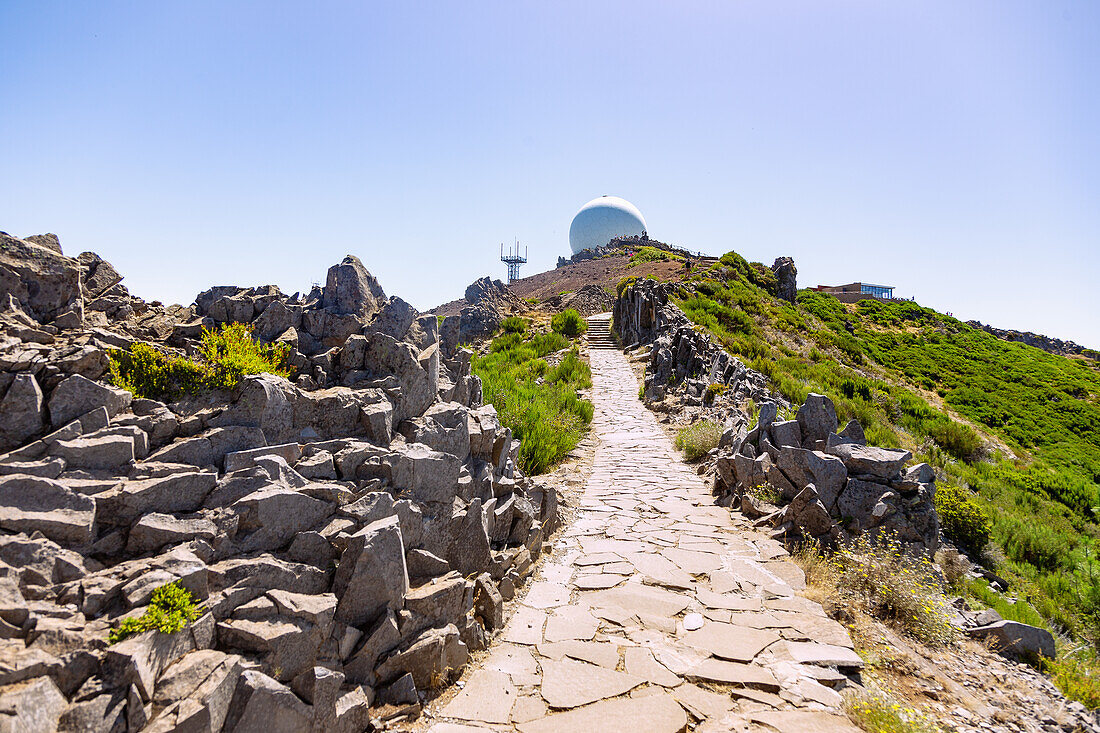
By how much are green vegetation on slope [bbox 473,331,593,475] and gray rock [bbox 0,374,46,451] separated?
17.6 feet

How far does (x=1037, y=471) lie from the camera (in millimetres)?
12875

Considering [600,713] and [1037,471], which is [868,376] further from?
[600,713]

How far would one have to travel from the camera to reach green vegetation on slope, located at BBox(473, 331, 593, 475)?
303 inches

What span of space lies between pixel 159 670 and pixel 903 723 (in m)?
3.65

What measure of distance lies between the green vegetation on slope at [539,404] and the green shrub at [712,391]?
8.91ft

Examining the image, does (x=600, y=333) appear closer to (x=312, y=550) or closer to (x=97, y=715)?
(x=312, y=550)

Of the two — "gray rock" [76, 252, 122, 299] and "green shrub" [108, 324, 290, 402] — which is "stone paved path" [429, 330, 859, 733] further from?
"gray rock" [76, 252, 122, 299]

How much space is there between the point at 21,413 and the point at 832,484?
6685mm

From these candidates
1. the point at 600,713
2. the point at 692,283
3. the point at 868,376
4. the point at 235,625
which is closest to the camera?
the point at 235,625

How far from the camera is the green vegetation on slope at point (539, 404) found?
770 centimetres

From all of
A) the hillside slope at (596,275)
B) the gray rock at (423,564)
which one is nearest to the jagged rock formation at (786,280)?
the hillside slope at (596,275)

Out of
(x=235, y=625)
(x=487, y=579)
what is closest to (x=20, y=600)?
(x=235, y=625)

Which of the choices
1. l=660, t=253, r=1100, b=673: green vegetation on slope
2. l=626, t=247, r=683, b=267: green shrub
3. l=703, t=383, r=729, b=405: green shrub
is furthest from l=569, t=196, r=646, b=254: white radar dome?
l=703, t=383, r=729, b=405: green shrub

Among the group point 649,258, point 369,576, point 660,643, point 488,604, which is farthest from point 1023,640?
point 649,258
